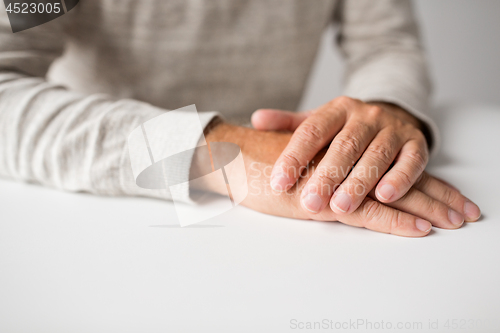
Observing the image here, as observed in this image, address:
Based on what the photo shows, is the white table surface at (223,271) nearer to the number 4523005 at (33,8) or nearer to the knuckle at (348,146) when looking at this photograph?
the knuckle at (348,146)

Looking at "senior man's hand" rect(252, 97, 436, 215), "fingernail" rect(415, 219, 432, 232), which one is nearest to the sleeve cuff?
"senior man's hand" rect(252, 97, 436, 215)

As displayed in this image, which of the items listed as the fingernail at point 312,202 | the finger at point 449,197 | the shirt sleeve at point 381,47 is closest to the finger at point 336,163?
the fingernail at point 312,202

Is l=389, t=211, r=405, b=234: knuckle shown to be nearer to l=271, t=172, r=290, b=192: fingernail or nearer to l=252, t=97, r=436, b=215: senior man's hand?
l=252, t=97, r=436, b=215: senior man's hand

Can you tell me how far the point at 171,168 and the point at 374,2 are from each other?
747mm

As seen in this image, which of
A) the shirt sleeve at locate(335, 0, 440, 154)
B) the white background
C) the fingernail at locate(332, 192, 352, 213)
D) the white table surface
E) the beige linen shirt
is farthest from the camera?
the white background

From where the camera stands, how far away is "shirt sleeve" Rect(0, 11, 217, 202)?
0.59 meters

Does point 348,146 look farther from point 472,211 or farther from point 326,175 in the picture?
point 472,211

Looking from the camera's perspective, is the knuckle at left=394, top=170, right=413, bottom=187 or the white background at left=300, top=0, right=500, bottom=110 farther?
the white background at left=300, top=0, right=500, bottom=110

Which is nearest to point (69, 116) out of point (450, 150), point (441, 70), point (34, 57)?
point (34, 57)

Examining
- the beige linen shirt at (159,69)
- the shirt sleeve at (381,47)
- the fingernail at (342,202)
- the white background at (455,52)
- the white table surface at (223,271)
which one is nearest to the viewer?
the white table surface at (223,271)

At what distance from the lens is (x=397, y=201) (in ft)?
1.74

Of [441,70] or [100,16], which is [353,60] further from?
[441,70]

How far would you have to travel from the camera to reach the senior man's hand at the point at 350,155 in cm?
51

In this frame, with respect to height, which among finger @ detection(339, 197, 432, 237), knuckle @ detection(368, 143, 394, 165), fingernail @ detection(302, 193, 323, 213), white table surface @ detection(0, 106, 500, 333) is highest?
knuckle @ detection(368, 143, 394, 165)
